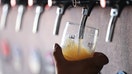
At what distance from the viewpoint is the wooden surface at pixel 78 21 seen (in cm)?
109

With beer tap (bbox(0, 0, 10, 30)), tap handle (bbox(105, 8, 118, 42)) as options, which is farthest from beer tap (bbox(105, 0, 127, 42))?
beer tap (bbox(0, 0, 10, 30))

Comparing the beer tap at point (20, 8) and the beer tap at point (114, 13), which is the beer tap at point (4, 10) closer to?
the beer tap at point (20, 8)

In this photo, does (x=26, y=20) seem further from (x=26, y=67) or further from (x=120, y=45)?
(x=120, y=45)

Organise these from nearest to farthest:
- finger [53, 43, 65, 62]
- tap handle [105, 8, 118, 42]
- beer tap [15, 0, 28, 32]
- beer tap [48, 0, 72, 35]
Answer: finger [53, 43, 65, 62] → tap handle [105, 8, 118, 42] → beer tap [48, 0, 72, 35] → beer tap [15, 0, 28, 32]

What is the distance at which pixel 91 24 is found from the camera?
1.23 meters

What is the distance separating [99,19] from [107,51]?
14 cm

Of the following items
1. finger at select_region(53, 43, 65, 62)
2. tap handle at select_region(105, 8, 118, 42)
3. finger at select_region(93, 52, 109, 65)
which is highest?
tap handle at select_region(105, 8, 118, 42)

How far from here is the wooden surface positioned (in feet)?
3.59

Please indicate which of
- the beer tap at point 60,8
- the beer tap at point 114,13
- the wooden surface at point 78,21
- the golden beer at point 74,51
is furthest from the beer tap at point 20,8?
the golden beer at point 74,51

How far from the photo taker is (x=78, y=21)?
1.29 m

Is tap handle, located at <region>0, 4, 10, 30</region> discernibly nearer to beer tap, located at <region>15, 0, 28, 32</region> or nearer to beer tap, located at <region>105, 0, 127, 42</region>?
beer tap, located at <region>15, 0, 28, 32</region>

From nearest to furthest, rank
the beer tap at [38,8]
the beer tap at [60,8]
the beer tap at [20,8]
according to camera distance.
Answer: the beer tap at [60,8] → the beer tap at [38,8] → the beer tap at [20,8]

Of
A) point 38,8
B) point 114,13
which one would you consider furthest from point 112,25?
point 38,8

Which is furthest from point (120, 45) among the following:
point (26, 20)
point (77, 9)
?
point (26, 20)
